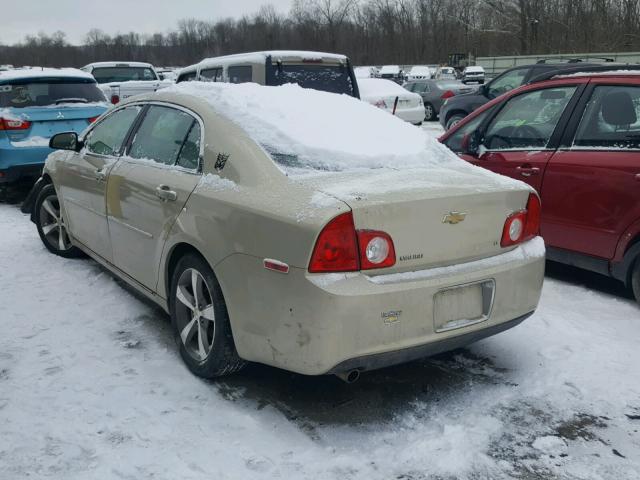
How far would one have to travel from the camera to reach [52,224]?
19.2 feet

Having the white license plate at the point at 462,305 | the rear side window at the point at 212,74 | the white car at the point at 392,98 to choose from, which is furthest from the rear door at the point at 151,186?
the white car at the point at 392,98

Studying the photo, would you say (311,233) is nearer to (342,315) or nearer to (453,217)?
(342,315)

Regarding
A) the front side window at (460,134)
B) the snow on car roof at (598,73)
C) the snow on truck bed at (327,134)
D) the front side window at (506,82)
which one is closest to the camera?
the snow on truck bed at (327,134)

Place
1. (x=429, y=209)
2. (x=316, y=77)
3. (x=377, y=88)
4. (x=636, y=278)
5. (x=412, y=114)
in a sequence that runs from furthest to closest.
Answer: (x=412, y=114)
(x=377, y=88)
(x=316, y=77)
(x=636, y=278)
(x=429, y=209)

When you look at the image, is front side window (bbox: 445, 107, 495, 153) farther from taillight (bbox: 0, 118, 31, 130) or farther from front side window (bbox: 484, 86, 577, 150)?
taillight (bbox: 0, 118, 31, 130)

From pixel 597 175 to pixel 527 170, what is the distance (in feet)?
2.07

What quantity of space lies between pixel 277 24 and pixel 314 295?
105551 mm

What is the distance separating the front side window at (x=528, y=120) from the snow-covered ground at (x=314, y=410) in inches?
63.9

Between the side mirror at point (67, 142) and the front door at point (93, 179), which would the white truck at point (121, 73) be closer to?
the side mirror at point (67, 142)

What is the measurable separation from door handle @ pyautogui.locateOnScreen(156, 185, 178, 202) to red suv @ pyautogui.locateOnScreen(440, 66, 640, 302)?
9.69ft

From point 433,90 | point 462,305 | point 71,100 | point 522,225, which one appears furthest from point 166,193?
point 433,90

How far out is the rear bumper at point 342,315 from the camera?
2.74 meters

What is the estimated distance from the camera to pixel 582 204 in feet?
15.6

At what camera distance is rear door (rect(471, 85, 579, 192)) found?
16.7ft
